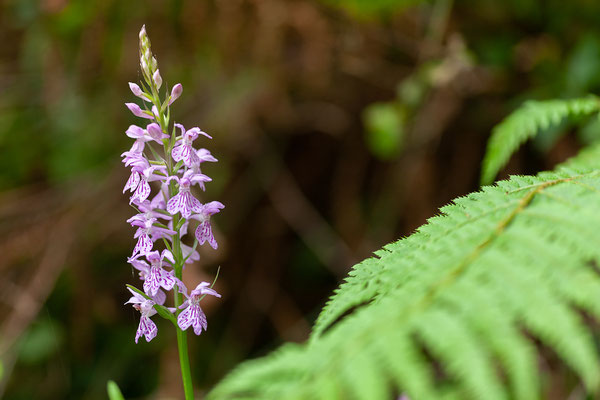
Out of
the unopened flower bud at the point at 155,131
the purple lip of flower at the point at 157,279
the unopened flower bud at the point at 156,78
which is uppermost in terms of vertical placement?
the unopened flower bud at the point at 156,78

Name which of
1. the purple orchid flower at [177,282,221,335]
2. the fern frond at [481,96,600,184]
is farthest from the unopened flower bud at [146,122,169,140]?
the fern frond at [481,96,600,184]

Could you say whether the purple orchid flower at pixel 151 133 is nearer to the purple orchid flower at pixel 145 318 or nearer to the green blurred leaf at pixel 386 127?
the purple orchid flower at pixel 145 318

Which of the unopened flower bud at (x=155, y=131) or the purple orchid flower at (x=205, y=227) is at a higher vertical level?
the unopened flower bud at (x=155, y=131)

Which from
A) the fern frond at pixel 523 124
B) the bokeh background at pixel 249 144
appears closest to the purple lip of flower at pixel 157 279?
the fern frond at pixel 523 124

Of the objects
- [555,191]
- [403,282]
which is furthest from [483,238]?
[555,191]

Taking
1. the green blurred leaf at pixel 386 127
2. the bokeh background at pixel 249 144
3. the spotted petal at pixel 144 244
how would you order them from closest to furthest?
1. the spotted petal at pixel 144 244
2. the green blurred leaf at pixel 386 127
3. the bokeh background at pixel 249 144

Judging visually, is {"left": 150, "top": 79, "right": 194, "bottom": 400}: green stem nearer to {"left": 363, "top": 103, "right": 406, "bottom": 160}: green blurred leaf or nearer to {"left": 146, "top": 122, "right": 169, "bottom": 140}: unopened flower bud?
{"left": 146, "top": 122, "right": 169, "bottom": 140}: unopened flower bud
